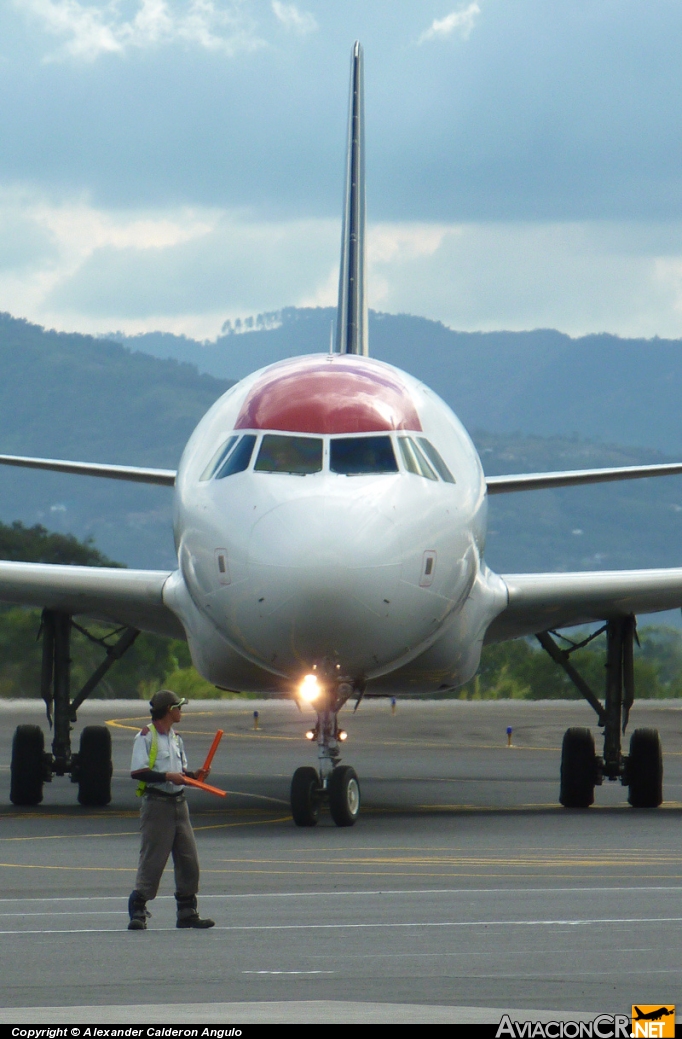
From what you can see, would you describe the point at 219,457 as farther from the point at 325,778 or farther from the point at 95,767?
the point at 95,767

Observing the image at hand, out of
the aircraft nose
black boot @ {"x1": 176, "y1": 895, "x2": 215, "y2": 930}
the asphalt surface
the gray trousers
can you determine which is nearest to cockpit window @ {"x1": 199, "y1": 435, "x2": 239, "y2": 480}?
the aircraft nose

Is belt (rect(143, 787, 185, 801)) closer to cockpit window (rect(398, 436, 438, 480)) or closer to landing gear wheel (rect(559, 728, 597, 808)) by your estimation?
cockpit window (rect(398, 436, 438, 480))

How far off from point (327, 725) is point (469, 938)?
7.13 meters

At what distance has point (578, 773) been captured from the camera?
20859 millimetres

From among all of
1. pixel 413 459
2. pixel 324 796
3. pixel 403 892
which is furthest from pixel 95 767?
pixel 403 892

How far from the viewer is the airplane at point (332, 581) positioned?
1552 centimetres

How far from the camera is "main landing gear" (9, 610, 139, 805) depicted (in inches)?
827

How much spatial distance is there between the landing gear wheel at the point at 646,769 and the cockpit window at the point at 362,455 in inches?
232

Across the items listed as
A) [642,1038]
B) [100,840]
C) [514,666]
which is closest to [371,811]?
[100,840]

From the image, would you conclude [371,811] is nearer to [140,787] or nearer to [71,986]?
[140,787]

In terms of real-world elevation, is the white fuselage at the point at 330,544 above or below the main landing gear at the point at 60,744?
above

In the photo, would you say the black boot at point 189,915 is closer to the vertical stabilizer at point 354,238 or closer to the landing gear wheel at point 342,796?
the landing gear wheel at point 342,796

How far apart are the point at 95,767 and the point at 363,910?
10113 mm

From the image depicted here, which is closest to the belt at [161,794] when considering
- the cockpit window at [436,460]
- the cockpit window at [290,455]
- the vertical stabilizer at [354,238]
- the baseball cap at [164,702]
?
the baseball cap at [164,702]
